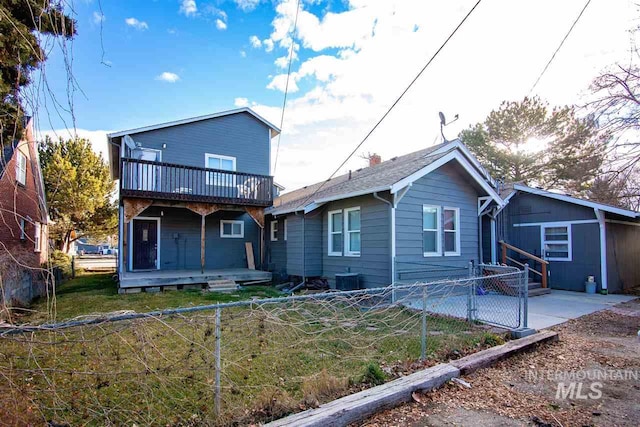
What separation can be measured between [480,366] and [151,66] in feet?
21.5

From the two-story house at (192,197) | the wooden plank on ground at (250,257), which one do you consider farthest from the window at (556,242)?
the wooden plank on ground at (250,257)

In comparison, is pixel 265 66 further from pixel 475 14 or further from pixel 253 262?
pixel 253 262

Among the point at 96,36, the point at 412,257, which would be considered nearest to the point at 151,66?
the point at 96,36

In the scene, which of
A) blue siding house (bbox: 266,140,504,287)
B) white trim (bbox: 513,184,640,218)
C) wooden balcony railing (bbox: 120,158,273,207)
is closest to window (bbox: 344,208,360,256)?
blue siding house (bbox: 266,140,504,287)

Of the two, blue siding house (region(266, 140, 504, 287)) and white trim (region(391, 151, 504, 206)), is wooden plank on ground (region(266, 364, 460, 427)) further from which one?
white trim (region(391, 151, 504, 206))

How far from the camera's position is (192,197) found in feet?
41.3

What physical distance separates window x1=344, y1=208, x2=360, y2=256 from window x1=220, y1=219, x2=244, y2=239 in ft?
23.0

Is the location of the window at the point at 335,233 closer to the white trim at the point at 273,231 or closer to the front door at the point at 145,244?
the white trim at the point at 273,231

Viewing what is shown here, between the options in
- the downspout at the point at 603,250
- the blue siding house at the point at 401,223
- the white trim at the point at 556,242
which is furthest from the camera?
the white trim at the point at 556,242

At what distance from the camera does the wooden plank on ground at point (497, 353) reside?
14.5ft

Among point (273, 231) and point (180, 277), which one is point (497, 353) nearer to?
point (180, 277)

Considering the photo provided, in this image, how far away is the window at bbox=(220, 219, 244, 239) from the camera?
50.9 feet

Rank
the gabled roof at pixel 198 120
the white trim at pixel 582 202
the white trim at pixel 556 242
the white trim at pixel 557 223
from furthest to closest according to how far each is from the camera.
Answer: the gabled roof at pixel 198 120
the white trim at pixel 556 242
the white trim at pixel 557 223
the white trim at pixel 582 202

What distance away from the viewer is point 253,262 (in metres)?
15.5
